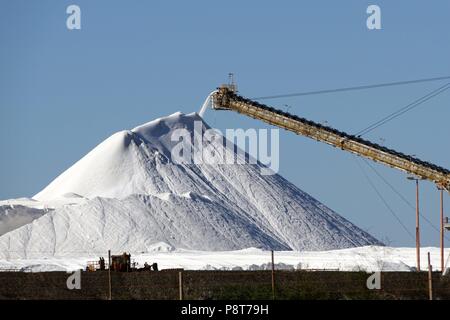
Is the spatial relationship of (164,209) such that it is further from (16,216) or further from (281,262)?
(281,262)

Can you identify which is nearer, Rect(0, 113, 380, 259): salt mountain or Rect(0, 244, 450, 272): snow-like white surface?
Rect(0, 244, 450, 272): snow-like white surface

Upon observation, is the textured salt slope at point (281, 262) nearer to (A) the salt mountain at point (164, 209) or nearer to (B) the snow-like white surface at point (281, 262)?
(B) the snow-like white surface at point (281, 262)

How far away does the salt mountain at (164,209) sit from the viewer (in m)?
106

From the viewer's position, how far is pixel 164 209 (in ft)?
372

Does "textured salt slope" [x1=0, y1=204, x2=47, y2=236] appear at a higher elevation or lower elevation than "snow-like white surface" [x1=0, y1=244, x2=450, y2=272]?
higher

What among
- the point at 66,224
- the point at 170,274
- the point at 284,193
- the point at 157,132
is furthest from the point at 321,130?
the point at 157,132

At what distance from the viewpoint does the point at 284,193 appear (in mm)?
134500

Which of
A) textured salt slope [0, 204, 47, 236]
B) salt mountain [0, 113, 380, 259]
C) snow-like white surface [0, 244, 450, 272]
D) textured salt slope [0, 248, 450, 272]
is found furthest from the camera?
textured salt slope [0, 204, 47, 236]

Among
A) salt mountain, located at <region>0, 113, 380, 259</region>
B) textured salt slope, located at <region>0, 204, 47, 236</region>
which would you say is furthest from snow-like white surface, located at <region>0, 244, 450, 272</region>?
textured salt slope, located at <region>0, 204, 47, 236</region>

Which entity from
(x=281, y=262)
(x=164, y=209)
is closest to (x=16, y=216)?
(x=164, y=209)

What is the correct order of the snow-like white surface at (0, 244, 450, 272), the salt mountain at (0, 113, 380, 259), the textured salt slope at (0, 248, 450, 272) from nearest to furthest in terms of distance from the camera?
the snow-like white surface at (0, 244, 450, 272)
the textured salt slope at (0, 248, 450, 272)
the salt mountain at (0, 113, 380, 259)

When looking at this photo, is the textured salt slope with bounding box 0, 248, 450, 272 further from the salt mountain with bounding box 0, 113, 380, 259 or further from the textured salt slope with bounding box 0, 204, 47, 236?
the textured salt slope with bounding box 0, 204, 47, 236

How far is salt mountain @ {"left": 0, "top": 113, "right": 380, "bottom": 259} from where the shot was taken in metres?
106

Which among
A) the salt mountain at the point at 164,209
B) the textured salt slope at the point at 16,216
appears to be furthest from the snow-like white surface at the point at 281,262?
the textured salt slope at the point at 16,216
